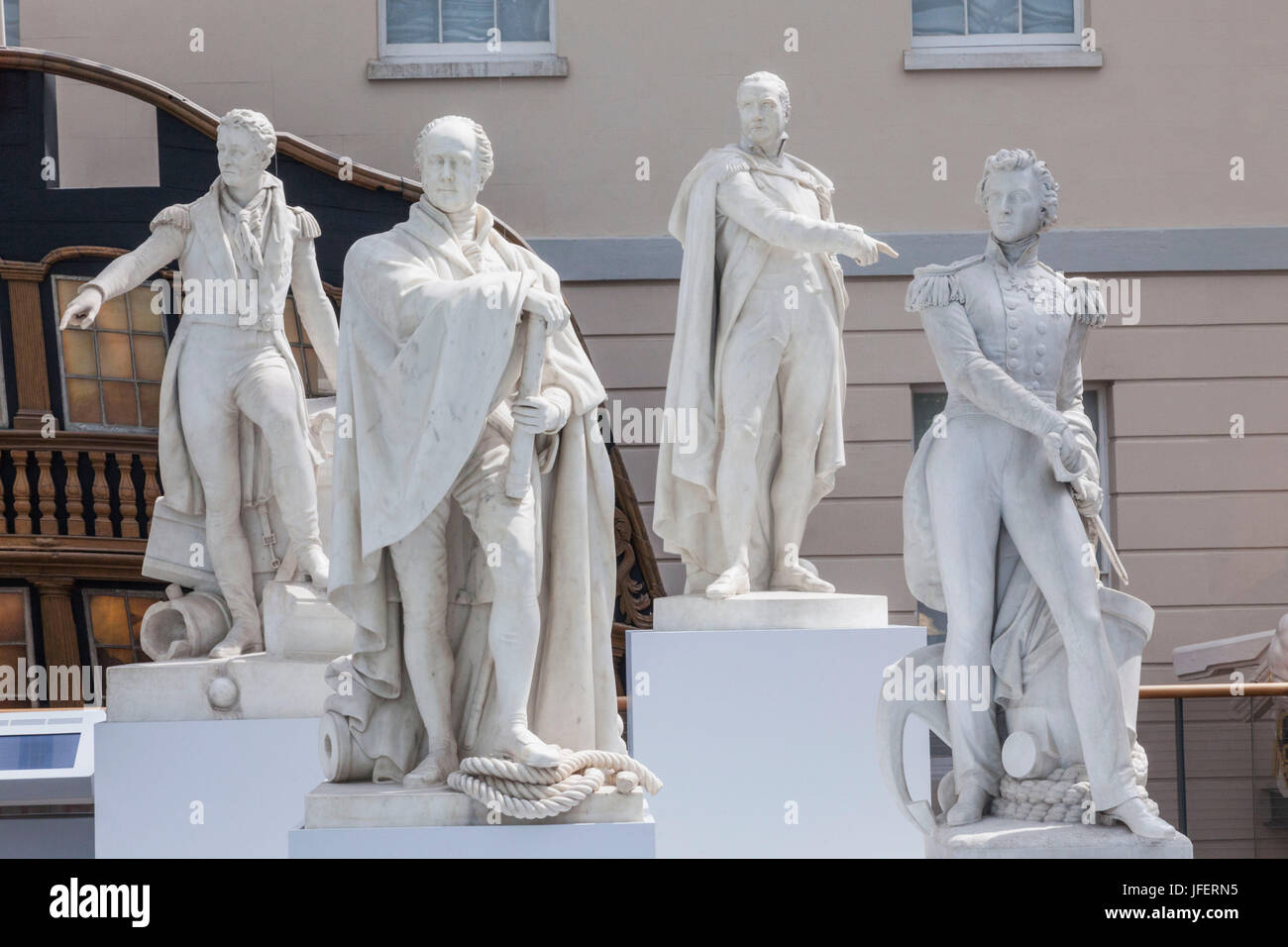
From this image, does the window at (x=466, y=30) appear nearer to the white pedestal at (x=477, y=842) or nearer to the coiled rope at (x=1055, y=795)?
the coiled rope at (x=1055, y=795)

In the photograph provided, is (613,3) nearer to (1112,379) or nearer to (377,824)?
(1112,379)

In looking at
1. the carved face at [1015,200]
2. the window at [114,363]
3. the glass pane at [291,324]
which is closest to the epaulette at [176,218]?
the window at [114,363]

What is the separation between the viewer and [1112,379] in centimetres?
953

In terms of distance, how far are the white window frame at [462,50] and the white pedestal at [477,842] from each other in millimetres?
5864

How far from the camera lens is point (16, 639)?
8352mm

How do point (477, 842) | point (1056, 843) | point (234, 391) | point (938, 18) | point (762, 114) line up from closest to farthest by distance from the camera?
point (477, 842)
point (1056, 843)
point (234, 391)
point (762, 114)
point (938, 18)

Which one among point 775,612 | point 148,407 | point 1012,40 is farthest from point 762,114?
point 1012,40

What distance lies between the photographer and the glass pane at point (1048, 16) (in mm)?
9719

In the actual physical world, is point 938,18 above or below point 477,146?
above

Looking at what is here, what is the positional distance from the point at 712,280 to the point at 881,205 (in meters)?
3.23

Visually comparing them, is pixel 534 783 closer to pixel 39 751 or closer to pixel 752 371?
pixel 752 371

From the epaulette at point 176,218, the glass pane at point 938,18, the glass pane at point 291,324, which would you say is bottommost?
the glass pane at point 291,324

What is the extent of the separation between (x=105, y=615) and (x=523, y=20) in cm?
357

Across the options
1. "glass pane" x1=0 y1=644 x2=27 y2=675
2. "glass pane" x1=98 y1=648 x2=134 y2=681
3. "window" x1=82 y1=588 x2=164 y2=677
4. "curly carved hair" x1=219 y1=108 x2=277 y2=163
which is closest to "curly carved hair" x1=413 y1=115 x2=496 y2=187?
"curly carved hair" x1=219 y1=108 x2=277 y2=163
